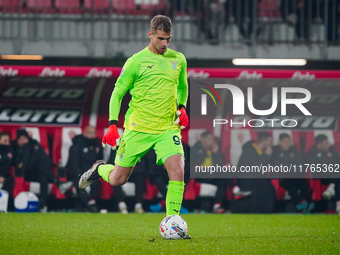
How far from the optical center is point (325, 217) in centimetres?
1145

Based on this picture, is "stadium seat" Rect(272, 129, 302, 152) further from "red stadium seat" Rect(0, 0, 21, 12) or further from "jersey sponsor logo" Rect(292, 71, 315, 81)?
"red stadium seat" Rect(0, 0, 21, 12)

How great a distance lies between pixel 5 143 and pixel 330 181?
591 cm

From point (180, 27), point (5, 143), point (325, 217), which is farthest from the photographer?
point (180, 27)

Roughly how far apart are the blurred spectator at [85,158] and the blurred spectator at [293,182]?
3246mm

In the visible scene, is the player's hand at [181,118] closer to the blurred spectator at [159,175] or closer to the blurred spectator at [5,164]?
the blurred spectator at [159,175]

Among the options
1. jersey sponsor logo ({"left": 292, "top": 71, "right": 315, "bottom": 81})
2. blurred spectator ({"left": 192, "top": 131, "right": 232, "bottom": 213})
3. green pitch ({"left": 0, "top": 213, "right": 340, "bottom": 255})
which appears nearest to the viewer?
green pitch ({"left": 0, "top": 213, "right": 340, "bottom": 255})

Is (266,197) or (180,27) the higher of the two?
(180,27)

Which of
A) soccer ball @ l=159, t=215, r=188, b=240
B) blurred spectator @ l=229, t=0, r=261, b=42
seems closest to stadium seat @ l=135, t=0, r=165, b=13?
blurred spectator @ l=229, t=0, r=261, b=42

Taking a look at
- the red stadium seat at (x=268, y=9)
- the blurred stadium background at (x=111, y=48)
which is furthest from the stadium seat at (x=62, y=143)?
the red stadium seat at (x=268, y=9)

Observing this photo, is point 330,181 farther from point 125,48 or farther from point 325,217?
point 125,48

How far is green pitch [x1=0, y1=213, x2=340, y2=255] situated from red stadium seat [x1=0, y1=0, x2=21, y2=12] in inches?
163

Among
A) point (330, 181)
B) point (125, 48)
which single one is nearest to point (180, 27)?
point (125, 48)

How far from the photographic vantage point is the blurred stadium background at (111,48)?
1282 cm

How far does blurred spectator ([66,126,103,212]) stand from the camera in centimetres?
1255
